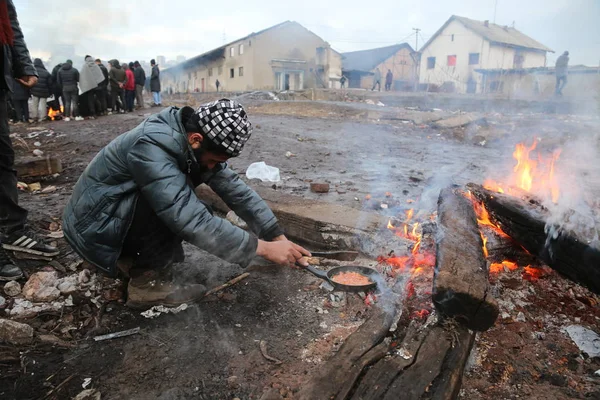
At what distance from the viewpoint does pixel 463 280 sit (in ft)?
6.33

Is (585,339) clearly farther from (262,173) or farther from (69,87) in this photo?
(69,87)

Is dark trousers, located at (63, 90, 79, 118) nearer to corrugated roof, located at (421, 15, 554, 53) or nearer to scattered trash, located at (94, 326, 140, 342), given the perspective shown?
scattered trash, located at (94, 326, 140, 342)

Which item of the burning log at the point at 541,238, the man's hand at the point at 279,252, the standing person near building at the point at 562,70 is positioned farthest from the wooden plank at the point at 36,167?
the standing person near building at the point at 562,70

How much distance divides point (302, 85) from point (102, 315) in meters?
35.7

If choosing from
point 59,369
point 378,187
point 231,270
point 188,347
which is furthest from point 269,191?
point 59,369

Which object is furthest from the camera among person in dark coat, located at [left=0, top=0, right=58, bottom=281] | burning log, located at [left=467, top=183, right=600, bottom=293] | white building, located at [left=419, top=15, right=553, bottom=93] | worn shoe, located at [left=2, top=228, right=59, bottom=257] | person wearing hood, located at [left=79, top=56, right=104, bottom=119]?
white building, located at [left=419, top=15, right=553, bottom=93]

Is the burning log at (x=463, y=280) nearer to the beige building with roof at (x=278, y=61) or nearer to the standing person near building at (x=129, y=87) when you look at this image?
the standing person near building at (x=129, y=87)

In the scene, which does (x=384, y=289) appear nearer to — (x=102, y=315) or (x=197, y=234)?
(x=197, y=234)

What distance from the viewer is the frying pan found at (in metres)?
2.63

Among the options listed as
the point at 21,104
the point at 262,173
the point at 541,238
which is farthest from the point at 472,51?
the point at 541,238

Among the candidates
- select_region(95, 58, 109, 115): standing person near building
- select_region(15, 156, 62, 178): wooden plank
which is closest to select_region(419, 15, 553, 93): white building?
select_region(95, 58, 109, 115): standing person near building

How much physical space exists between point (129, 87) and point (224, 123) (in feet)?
45.6

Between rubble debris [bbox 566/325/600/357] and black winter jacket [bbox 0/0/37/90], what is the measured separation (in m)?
4.21

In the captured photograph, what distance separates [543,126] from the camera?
11461 mm
